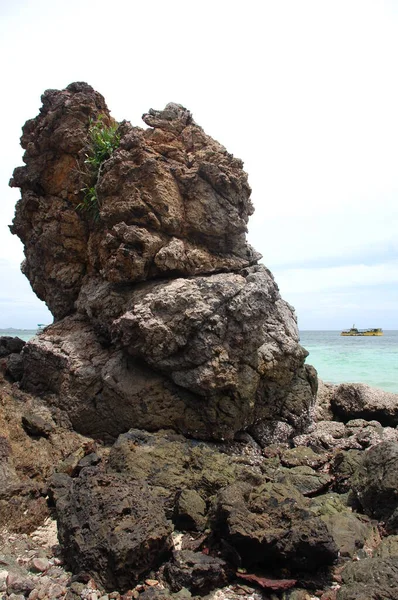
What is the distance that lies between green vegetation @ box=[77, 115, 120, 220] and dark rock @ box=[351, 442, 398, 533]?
23.2 ft

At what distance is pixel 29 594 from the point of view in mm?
3908

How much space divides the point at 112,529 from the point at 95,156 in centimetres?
769

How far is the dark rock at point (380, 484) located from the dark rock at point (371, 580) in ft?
4.94

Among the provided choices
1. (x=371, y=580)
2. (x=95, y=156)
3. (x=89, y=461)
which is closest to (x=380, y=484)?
(x=371, y=580)

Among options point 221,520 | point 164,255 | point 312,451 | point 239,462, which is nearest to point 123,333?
point 164,255

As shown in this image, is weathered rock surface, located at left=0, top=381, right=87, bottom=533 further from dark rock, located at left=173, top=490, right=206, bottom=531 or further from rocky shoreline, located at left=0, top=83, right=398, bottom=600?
dark rock, located at left=173, top=490, right=206, bottom=531

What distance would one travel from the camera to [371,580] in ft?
12.6

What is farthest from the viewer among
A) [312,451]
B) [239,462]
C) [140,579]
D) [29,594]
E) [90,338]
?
[90,338]

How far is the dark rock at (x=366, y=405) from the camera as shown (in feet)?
34.3

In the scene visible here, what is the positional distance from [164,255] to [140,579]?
539cm

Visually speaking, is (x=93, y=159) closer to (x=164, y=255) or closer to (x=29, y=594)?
(x=164, y=255)

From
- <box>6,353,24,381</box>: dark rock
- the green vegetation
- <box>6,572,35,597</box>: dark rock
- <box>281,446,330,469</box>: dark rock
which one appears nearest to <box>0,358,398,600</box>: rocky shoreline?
<box>6,572,35,597</box>: dark rock

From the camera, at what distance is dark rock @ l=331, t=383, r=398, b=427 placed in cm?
1045

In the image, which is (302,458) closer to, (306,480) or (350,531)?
(306,480)
